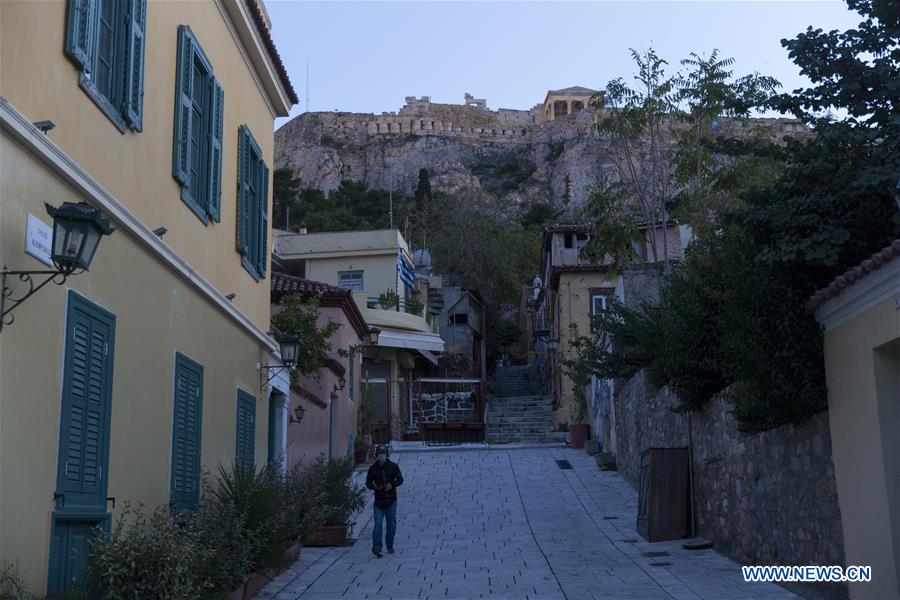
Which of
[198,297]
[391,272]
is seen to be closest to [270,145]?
[198,297]

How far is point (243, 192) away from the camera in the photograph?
12828 mm

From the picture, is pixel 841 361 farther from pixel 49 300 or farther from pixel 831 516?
pixel 49 300

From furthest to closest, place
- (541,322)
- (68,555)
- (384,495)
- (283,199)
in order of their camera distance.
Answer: (283,199) → (541,322) → (384,495) → (68,555)

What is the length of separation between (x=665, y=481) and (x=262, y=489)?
6.37m

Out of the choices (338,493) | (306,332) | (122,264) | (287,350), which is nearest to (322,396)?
(306,332)

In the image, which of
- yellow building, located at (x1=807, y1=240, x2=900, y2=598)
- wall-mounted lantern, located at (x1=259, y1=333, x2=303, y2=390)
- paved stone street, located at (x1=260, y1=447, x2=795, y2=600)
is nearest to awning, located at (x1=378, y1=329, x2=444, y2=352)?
paved stone street, located at (x1=260, y1=447, x2=795, y2=600)

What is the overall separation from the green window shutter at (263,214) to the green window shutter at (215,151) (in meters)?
2.27

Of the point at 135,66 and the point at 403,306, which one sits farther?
the point at 403,306

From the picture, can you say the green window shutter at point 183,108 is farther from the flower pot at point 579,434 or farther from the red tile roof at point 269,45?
the flower pot at point 579,434

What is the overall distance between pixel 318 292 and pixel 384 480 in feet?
29.5

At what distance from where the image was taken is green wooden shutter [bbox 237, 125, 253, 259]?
12.7 metres

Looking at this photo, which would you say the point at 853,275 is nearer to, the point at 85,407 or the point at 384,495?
the point at 85,407

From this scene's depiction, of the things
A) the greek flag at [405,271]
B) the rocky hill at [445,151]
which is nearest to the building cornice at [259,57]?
the greek flag at [405,271]

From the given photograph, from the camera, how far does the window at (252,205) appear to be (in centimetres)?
1273
